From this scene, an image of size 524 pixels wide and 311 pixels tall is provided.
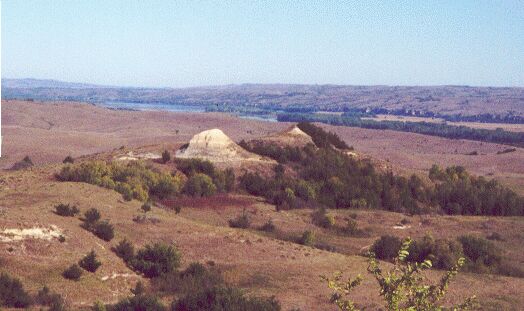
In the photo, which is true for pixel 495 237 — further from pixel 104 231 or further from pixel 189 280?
pixel 104 231

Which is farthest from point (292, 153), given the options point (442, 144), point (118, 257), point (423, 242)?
point (442, 144)

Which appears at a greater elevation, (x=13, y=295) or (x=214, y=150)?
(x=13, y=295)

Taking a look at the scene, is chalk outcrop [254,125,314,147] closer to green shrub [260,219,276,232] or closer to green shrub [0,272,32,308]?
green shrub [260,219,276,232]

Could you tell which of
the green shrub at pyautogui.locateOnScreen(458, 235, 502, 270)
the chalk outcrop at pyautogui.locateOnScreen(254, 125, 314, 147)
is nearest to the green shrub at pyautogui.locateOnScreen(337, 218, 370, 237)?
Result: the green shrub at pyautogui.locateOnScreen(458, 235, 502, 270)

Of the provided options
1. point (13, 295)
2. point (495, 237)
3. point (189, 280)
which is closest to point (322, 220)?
point (495, 237)

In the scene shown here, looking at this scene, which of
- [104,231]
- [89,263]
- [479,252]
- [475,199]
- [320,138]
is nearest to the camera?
[89,263]

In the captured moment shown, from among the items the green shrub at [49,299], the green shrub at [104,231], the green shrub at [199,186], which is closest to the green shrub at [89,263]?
the green shrub at [49,299]

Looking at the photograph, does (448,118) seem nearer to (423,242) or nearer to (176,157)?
(176,157)

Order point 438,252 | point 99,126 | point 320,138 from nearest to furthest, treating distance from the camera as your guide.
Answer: point 438,252 < point 320,138 < point 99,126
